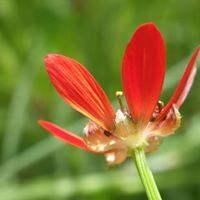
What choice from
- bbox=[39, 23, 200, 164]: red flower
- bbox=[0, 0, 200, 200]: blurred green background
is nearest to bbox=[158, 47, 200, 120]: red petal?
bbox=[39, 23, 200, 164]: red flower

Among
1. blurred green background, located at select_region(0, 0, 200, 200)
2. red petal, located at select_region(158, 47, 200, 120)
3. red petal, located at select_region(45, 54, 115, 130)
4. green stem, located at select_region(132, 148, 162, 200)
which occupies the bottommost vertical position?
green stem, located at select_region(132, 148, 162, 200)

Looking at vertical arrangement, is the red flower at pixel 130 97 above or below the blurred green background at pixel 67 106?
below

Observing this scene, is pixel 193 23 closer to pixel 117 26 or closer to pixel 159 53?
pixel 117 26

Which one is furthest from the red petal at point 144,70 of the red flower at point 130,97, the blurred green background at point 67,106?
the blurred green background at point 67,106

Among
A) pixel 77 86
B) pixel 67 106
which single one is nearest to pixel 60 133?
pixel 77 86

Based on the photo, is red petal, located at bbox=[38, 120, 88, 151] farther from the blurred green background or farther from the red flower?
the blurred green background

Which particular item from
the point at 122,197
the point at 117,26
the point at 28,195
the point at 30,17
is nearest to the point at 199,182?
the point at 122,197

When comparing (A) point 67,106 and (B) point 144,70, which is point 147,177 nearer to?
(B) point 144,70

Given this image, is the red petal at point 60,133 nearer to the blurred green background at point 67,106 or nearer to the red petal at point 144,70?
the red petal at point 144,70
